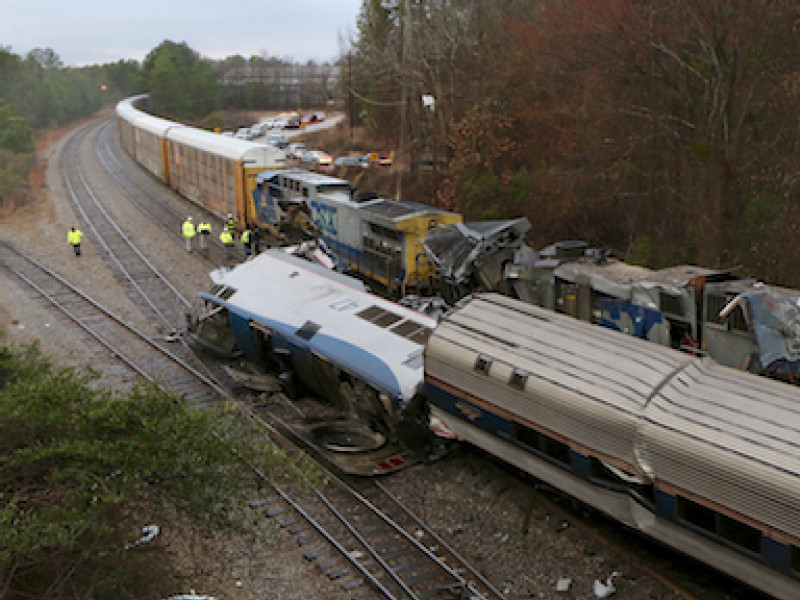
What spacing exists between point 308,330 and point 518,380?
17.7 feet

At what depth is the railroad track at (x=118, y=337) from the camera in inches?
677

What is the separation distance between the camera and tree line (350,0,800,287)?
21.5 m

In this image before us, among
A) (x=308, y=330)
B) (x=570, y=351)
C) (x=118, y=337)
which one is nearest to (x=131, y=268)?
(x=118, y=337)

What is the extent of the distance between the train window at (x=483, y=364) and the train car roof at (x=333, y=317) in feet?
5.81

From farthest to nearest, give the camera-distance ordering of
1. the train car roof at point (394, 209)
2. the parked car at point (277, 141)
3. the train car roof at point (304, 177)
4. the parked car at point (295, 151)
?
the parked car at point (277, 141) < the parked car at point (295, 151) < the train car roof at point (304, 177) < the train car roof at point (394, 209)

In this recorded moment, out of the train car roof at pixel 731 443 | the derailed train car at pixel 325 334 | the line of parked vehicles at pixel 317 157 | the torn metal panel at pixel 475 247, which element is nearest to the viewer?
the train car roof at pixel 731 443

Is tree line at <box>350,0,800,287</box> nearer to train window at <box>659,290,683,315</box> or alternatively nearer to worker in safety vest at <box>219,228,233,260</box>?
train window at <box>659,290,683,315</box>

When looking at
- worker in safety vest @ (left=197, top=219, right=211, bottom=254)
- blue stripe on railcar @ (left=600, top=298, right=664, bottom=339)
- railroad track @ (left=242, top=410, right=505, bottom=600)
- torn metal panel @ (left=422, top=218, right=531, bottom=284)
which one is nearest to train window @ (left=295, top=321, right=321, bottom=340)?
railroad track @ (left=242, top=410, right=505, bottom=600)

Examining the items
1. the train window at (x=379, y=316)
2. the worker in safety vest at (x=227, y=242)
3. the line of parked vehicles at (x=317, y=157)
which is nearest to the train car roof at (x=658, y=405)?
the train window at (x=379, y=316)

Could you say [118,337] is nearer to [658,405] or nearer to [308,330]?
[308,330]

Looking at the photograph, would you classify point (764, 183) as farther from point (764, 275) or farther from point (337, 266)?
point (337, 266)

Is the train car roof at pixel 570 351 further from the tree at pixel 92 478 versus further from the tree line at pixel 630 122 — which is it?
the tree line at pixel 630 122

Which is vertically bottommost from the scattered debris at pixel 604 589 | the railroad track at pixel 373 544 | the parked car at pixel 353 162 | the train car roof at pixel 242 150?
the railroad track at pixel 373 544

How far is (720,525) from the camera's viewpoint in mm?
8781
